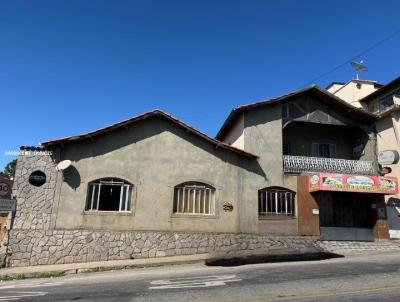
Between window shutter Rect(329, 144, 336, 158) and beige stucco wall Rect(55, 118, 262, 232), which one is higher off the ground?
window shutter Rect(329, 144, 336, 158)

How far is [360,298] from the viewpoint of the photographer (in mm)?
7633

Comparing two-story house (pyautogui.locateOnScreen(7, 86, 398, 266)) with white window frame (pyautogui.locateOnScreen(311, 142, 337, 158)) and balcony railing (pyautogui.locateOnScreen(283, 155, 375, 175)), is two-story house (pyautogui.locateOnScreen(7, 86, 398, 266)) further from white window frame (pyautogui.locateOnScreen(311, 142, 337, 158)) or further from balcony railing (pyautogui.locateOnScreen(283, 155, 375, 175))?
white window frame (pyautogui.locateOnScreen(311, 142, 337, 158))

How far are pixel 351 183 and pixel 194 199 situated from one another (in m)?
8.34

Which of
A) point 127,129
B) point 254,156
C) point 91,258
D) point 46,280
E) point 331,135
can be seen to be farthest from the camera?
point 331,135

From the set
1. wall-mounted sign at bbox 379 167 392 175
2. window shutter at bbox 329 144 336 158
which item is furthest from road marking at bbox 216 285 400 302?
window shutter at bbox 329 144 336 158

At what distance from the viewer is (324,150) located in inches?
906

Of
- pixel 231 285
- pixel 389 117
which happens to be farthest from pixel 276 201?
pixel 389 117

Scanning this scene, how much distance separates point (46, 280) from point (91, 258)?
3.22 meters

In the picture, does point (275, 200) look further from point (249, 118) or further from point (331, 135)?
point (331, 135)

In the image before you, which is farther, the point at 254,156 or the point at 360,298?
the point at 254,156

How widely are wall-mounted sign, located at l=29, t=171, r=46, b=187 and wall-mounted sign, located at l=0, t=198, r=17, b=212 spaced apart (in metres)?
1.09

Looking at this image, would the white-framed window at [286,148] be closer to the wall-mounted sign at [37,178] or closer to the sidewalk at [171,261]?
the sidewalk at [171,261]

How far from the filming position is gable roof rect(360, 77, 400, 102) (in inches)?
1021

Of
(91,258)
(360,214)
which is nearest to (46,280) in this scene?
(91,258)
